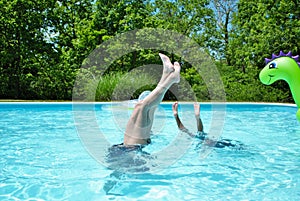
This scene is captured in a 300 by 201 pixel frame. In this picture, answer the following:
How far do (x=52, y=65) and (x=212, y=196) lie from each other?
13427mm

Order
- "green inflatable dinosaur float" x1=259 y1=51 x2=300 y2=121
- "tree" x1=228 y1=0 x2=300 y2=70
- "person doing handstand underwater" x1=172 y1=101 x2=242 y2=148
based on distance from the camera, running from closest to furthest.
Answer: "person doing handstand underwater" x1=172 y1=101 x2=242 y2=148 < "green inflatable dinosaur float" x1=259 y1=51 x2=300 y2=121 < "tree" x1=228 y1=0 x2=300 y2=70

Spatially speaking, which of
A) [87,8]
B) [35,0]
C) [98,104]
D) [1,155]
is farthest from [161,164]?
[87,8]

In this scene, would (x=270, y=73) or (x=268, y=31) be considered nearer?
(x=270, y=73)

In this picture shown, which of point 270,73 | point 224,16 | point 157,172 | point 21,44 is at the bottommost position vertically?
point 157,172

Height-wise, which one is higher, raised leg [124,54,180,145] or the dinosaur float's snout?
the dinosaur float's snout

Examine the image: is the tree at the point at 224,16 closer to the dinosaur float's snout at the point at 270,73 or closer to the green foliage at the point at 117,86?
the green foliage at the point at 117,86

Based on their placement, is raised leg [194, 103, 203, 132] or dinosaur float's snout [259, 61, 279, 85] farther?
dinosaur float's snout [259, 61, 279, 85]

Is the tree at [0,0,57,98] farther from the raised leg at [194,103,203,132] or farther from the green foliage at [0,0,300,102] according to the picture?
the raised leg at [194,103,203,132]

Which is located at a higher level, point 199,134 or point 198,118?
point 198,118

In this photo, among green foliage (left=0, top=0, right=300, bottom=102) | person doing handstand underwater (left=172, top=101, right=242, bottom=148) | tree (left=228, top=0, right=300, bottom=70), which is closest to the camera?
person doing handstand underwater (left=172, top=101, right=242, bottom=148)

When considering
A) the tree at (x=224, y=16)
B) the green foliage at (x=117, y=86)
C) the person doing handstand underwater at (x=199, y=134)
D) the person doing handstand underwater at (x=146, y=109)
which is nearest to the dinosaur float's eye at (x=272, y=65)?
the person doing handstand underwater at (x=199, y=134)

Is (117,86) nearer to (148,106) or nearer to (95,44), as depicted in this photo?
(95,44)

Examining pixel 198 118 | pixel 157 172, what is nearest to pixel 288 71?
pixel 198 118

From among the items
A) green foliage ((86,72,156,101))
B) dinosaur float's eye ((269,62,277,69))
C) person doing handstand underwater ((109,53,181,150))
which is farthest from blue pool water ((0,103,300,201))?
green foliage ((86,72,156,101))
